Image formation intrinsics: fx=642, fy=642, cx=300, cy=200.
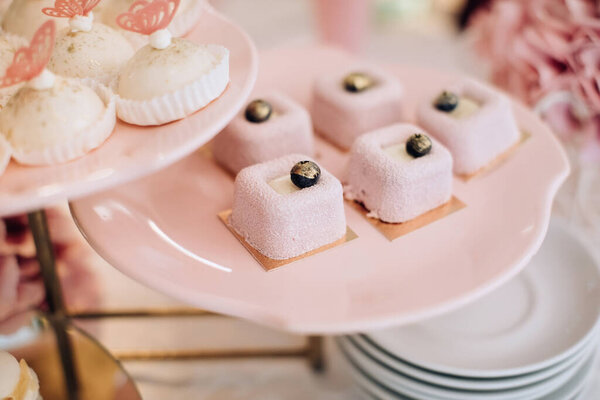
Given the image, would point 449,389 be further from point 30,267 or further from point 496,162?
point 30,267

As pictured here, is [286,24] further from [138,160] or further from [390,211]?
[138,160]

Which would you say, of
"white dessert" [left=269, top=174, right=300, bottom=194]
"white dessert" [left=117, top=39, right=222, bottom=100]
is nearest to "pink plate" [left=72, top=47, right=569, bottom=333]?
"white dessert" [left=269, top=174, right=300, bottom=194]

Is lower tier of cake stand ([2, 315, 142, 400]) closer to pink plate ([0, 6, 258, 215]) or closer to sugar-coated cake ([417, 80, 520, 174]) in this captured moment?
pink plate ([0, 6, 258, 215])

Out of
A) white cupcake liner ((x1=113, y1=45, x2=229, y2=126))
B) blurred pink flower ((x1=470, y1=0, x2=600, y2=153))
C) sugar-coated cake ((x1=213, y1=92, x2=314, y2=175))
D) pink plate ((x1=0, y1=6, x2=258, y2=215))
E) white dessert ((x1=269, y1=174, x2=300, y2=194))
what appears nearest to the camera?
pink plate ((x1=0, y1=6, x2=258, y2=215))

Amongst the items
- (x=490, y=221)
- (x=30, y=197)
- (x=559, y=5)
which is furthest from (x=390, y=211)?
(x=559, y=5)

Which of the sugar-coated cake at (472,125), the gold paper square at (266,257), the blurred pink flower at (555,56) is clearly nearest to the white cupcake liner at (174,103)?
the gold paper square at (266,257)

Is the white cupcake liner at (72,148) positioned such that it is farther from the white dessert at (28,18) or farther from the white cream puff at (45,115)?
the white dessert at (28,18)
